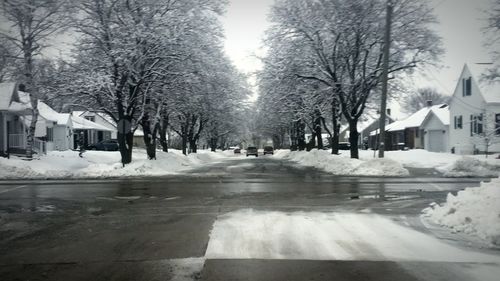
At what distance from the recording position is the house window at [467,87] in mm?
43556

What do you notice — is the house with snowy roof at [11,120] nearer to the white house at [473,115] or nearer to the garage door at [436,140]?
the white house at [473,115]

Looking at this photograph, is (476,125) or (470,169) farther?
(476,125)

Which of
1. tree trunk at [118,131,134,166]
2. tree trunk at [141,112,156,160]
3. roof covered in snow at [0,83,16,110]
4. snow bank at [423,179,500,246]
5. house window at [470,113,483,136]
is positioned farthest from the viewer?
house window at [470,113,483,136]

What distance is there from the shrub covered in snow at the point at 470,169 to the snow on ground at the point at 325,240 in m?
15.2

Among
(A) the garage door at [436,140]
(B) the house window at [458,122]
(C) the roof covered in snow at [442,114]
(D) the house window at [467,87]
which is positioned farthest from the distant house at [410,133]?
(D) the house window at [467,87]

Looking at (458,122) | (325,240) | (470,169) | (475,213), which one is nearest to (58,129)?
(458,122)

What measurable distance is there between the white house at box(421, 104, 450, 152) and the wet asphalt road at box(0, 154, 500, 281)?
36.8 metres

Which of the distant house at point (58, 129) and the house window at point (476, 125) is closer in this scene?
the house window at point (476, 125)

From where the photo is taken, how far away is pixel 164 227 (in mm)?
9805

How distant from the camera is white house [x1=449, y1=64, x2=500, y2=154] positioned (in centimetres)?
3934

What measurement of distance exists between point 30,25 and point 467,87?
36830mm

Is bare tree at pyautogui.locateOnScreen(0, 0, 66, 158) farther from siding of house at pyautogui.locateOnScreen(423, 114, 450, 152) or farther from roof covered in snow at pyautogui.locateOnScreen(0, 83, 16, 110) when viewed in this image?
siding of house at pyautogui.locateOnScreen(423, 114, 450, 152)

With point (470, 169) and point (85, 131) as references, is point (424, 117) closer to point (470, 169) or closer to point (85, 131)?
point (470, 169)

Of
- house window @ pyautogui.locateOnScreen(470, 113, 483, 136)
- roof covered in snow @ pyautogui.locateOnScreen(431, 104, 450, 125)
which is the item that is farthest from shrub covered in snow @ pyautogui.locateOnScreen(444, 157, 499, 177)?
roof covered in snow @ pyautogui.locateOnScreen(431, 104, 450, 125)
